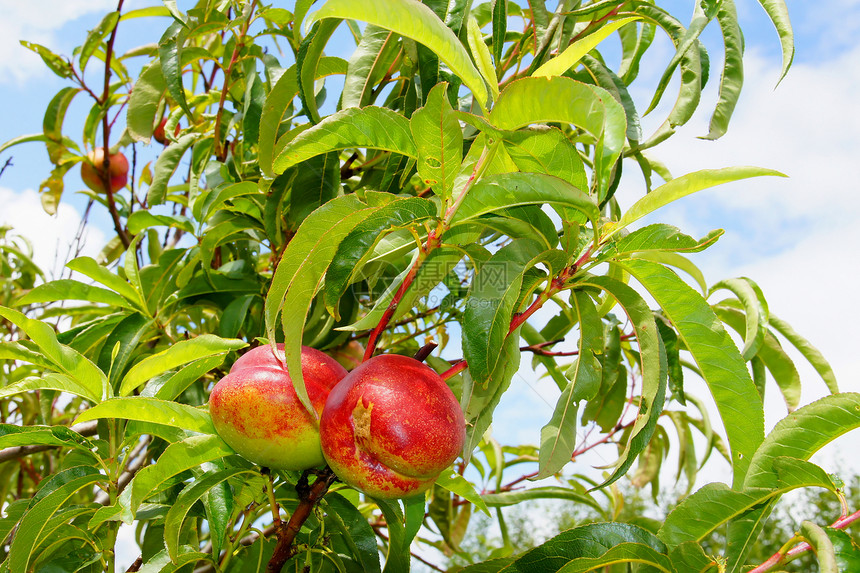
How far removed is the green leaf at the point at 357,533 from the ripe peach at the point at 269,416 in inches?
9.0

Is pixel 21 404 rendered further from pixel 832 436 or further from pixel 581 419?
pixel 832 436

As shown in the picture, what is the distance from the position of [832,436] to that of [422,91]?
0.76 m

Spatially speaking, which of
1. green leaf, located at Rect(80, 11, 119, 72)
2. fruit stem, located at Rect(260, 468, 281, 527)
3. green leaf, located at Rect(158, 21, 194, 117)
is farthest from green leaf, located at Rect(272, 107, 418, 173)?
green leaf, located at Rect(80, 11, 119, 72)

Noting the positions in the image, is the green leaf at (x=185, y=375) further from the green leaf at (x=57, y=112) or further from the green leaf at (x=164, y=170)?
the green leaf at (x=57, y=112)

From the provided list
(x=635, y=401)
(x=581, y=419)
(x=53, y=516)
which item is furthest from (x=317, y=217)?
(x=635, y=401)

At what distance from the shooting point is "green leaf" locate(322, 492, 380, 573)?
3.47ft

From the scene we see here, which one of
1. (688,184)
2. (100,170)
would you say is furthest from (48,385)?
(100,170)

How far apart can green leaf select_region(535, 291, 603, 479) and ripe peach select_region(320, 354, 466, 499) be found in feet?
0.50

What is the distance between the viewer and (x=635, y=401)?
2.17 m

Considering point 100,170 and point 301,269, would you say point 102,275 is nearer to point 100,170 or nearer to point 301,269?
point 301,269

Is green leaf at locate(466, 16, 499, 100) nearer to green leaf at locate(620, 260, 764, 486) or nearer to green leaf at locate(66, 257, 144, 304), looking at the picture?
green leaf at locate(620, 260, 764, 486)

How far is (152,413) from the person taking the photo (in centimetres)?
91

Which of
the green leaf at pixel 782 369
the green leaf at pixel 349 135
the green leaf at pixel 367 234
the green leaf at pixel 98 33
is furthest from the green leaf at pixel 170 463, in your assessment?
the green leaf at pixel 98 33

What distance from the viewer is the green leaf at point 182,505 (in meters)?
0.90
